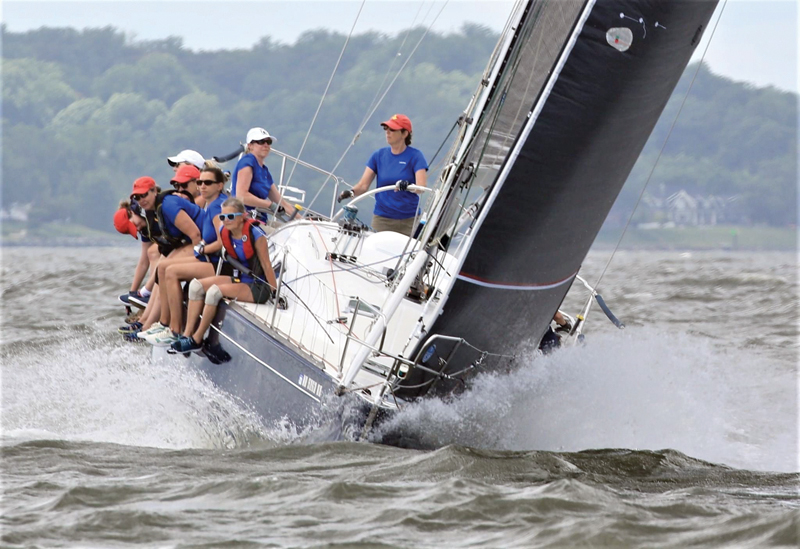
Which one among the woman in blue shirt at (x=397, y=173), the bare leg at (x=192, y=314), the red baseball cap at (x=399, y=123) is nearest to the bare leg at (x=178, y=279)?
the bare leg at (x=192, y=314)

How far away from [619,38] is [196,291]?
2756 mm

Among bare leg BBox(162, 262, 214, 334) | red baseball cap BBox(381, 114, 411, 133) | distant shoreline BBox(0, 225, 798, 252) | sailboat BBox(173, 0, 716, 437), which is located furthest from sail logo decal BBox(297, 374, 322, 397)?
distant shoreline BBox(0, 225, 798, 252)

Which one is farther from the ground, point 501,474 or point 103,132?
point 501,474

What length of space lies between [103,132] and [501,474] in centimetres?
6612

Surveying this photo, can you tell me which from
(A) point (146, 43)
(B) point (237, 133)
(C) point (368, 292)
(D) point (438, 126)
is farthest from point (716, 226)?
(C) point (368, 292)

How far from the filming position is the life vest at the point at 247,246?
5.94 m

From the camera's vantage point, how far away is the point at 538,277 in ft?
17.9

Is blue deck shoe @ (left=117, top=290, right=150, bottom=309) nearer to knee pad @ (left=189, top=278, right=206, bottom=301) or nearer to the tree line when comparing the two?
knee pad @ (left=189, top=278, right=206, bottom=301)

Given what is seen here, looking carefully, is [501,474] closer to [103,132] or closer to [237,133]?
[237,133]

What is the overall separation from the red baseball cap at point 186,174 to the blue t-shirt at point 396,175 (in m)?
1.19

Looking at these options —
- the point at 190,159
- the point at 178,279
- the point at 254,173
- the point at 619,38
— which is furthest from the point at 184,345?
the point at 619,38

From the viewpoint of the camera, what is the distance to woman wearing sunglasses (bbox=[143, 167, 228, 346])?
619 cm

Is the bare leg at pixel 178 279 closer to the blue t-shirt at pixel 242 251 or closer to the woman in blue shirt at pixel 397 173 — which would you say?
the blue t-shirt at pixel 242 251

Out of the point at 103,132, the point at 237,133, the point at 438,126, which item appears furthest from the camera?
the point at 103,132
